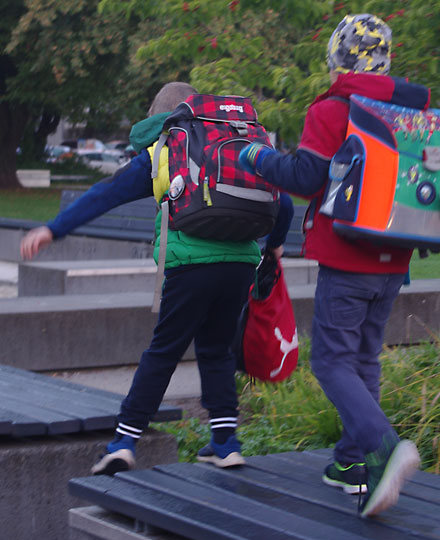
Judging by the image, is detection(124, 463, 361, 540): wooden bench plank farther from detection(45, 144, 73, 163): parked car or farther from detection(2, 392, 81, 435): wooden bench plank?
detection(45, 144, 73, 163): parked car

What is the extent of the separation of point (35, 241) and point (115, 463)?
2.98ft

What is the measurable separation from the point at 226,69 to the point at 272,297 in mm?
4217

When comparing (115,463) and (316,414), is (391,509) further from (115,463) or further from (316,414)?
(316,414)

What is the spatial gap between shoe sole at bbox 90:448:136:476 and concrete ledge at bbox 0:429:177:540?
316mm

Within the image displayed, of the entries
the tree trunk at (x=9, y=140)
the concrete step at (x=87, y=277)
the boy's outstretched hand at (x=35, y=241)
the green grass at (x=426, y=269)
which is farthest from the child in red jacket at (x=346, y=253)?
the tree trunk at (x=9, y=140)

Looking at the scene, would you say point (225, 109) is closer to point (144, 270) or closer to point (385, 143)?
point (385, 143)

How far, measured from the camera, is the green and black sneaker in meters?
3.58

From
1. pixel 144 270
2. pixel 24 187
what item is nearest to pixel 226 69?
pixel 144 270

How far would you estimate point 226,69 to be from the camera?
793 centimetres

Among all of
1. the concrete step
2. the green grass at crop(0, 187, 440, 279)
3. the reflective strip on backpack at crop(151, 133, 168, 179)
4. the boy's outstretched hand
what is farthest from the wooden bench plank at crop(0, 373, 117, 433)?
the green grass at crop(0, 187, 440, 279)

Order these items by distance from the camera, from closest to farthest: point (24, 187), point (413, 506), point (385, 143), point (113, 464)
A: point (385, 143), point (413, 506), point (113, 464), point (24, 187)

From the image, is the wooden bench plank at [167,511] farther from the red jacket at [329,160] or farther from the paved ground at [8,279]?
the paved ground at [8,279]

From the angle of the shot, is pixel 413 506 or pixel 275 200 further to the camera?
pixel 275 200

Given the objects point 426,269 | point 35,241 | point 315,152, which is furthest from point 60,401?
point 426,269
